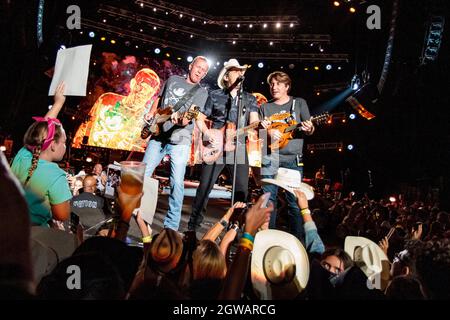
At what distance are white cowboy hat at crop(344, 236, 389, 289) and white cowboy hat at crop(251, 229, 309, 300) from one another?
42.1 inches

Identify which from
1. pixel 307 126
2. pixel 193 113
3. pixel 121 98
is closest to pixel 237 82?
pixel 193 113

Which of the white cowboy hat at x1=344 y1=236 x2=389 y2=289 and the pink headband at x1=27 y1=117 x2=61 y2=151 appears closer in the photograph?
the pink headband at x1=27 y1=117 x2=61 y2=151

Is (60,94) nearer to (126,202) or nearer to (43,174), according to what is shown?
(43,174)

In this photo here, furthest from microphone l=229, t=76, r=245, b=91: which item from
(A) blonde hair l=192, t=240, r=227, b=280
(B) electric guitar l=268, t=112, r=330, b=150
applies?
(A) blonde hair l=192, t=240, r=227, b=280

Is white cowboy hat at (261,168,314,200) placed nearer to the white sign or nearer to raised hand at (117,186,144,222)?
raised hand at (117,186,144,222)

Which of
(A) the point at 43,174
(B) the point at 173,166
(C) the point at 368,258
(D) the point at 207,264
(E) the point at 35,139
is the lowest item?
(C) the point at 368,258

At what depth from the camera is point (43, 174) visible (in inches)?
106

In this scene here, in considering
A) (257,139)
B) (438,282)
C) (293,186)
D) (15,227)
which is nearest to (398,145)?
(257,139)

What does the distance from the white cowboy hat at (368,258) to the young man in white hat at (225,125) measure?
1.94m

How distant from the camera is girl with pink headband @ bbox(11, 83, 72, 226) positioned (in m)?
2.65

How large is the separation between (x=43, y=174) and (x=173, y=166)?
2.40 meters

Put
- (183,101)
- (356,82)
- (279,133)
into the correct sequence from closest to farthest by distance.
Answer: (183,101), (279,133), (356,82)

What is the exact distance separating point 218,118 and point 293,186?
1794 millimetres
